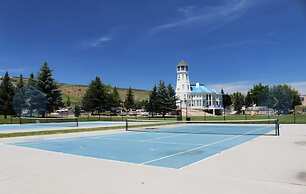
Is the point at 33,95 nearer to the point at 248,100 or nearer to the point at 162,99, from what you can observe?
the point at 162,99

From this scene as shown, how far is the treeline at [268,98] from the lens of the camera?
3629 inches

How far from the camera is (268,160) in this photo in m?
10.8

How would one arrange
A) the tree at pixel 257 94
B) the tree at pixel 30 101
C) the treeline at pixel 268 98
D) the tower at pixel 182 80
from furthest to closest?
the tree at pixel 257 94, the tower at pixel 182 80, the treeline at pixel 268 98, the tree at pixel 30 101

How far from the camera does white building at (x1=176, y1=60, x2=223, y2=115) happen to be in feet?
331

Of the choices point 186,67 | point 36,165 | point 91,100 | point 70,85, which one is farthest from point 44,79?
point 70,85

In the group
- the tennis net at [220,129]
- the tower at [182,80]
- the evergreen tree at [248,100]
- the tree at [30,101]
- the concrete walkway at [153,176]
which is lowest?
the concrete walkway at [153,176]

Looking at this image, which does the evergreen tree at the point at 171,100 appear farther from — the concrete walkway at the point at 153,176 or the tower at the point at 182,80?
the concrete walkway at the point at 153,176

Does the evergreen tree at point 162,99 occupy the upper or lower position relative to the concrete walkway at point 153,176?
upper

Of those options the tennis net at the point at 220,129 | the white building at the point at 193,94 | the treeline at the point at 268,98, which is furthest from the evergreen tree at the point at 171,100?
the tennis net at the point at 220,129

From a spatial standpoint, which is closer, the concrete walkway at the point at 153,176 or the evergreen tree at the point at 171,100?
the concrete walkway at the point at 153,176

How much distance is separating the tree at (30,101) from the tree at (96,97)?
12.6 metres

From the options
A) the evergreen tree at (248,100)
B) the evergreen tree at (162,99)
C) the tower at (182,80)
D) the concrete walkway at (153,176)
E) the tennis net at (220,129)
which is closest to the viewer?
the concrete walkway at (153,176)

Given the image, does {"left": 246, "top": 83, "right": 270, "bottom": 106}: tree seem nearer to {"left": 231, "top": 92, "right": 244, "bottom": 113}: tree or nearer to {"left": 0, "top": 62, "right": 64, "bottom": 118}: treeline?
{"left": 231, "top": 92, "right": 244, "bottom": 113}: tree

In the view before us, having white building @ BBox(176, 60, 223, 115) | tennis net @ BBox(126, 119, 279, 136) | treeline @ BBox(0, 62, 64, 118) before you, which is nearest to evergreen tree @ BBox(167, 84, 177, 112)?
treeline @ BBox(0, 62, 64, 118)
